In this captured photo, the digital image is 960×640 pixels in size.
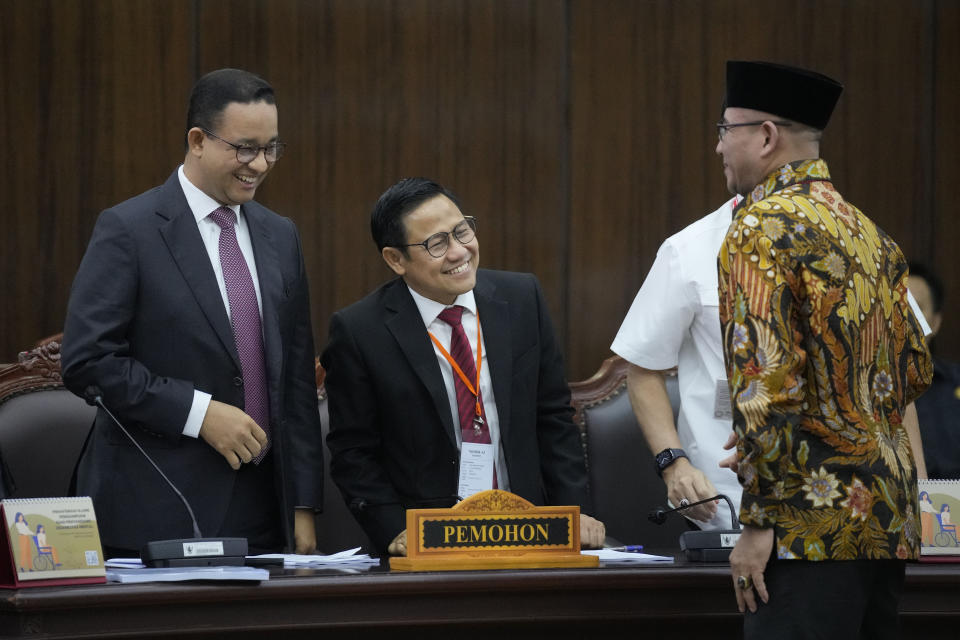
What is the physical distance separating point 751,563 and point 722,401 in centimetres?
87

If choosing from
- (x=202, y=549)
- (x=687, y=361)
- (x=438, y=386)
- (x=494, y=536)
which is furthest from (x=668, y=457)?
(x=202, y=549)

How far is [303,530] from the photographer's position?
110 inches

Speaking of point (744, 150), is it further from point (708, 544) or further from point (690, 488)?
point (690, 488)

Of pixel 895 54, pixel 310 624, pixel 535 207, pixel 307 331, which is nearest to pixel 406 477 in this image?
pixel 307 331

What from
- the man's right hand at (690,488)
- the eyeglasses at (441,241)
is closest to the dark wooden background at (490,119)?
the eyeglasses at (441,241)

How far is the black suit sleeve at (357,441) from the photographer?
278 centimetres

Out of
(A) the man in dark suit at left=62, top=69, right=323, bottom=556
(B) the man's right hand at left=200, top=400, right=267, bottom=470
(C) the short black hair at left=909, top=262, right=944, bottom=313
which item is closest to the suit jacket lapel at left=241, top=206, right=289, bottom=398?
(A) the man in dark suit at left=62, top=69, right=323, bottom=556

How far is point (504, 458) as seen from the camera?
2.80 m

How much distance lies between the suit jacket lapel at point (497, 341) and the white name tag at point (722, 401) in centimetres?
47

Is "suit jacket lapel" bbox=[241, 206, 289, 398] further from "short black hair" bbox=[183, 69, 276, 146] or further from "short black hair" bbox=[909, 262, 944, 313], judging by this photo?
Result: "short black hair" bbox=[909, 262, 944, 313]

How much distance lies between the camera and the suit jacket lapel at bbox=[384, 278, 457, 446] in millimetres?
2785

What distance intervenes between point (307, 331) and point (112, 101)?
1.54 meters

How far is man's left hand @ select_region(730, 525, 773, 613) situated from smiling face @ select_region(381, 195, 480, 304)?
1022 millimetres

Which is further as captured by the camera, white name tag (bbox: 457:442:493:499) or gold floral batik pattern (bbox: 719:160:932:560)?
white name tag (bbox: 457:442:493:499)
